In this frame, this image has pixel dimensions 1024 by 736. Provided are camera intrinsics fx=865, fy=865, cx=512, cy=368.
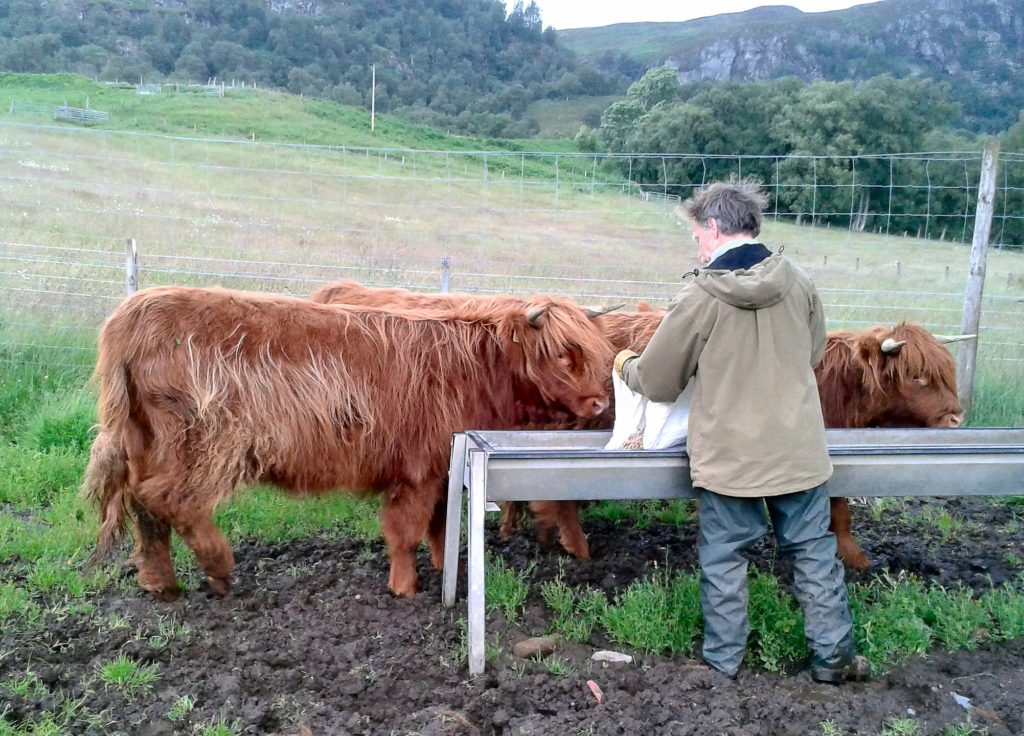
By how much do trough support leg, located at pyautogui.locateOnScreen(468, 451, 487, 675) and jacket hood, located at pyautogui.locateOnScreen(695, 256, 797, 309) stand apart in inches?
41.7

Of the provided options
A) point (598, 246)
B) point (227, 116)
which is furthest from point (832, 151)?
point (227, 116)

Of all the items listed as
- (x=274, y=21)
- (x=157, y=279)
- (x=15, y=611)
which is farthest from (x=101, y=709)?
(x=274, y=21)

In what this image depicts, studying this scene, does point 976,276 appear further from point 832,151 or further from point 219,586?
point 219,586

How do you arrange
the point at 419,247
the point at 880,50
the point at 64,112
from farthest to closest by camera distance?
the point at 880,50, the point at 64,112, the point at 419,247

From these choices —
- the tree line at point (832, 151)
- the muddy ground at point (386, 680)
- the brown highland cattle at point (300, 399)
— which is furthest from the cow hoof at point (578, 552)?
the tree line at point (832, 151)

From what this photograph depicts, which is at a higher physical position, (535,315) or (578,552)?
(535,315)

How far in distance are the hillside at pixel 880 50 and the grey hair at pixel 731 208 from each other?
19.5 m

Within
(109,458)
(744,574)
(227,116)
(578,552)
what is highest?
(227,116)

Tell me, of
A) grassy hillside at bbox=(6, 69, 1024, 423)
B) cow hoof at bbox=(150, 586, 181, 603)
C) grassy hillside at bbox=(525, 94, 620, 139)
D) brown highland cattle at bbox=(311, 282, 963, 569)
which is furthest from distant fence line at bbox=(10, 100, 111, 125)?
cow hoof at bbox=(150, 586, 181, 603)

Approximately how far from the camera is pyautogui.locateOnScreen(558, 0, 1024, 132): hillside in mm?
27797

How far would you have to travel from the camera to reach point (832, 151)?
10.4m

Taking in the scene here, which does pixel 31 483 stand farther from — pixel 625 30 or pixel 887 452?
pixel 625 30

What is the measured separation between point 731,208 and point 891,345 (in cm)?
189

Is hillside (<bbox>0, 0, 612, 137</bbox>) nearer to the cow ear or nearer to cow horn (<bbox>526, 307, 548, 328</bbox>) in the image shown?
the cow ear
